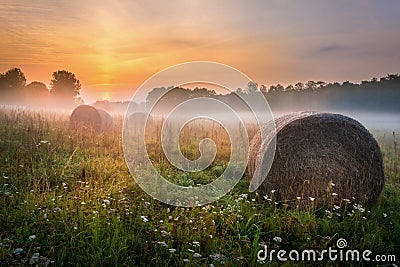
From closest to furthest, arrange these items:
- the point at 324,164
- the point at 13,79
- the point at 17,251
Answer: the point at 17,251, the point at 324,164, the point at 13,79

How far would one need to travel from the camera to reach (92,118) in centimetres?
1416

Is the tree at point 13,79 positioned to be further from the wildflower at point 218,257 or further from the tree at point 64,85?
the wildflower at point 218,257

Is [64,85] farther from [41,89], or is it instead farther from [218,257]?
[218,257]

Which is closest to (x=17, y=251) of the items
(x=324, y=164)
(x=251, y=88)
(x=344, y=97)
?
(x=251, y=88)

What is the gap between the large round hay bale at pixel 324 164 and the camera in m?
5.46

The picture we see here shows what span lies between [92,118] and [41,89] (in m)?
45.6

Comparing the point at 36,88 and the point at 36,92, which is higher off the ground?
the point at 36,88

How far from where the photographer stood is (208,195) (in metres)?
5.67

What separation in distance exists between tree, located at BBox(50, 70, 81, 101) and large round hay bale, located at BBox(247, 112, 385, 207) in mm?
53288

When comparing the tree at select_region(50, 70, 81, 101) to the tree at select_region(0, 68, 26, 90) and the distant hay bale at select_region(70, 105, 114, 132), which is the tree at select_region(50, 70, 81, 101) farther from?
the distant hay bale at select_region(70, 105, 114, 132)

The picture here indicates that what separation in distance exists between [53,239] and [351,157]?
4.63 m

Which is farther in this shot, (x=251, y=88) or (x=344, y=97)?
(x=344, y=97)

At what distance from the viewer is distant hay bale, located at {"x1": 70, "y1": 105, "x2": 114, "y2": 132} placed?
1398cm

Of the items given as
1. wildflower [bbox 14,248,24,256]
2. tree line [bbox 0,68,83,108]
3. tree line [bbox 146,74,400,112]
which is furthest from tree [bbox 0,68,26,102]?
wildflower [bbox 14,248,24,256]
